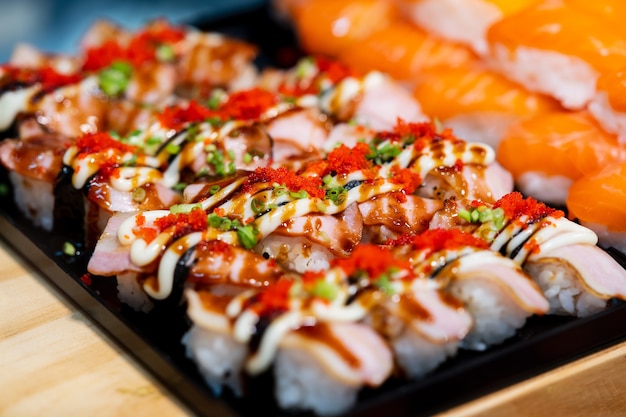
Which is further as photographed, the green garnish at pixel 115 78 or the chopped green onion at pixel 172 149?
the green garnish at pixel 115 78

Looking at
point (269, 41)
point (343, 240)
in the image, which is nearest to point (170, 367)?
point (343, 240)

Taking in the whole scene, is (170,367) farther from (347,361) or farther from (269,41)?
(269,41)

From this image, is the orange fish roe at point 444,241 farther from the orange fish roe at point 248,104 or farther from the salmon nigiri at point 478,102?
the orange fish roe at point 248,104

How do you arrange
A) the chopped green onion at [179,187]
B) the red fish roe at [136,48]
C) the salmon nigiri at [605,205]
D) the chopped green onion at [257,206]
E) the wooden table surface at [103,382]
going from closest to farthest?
the wooden table surface at [103,382] → the chopped green onion at [257,206] → the salmon nigiri at [605,205] → the chopped green onion at [179,187] → the red fish roe at [136,48]

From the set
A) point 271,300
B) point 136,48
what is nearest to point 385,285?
point 271,300

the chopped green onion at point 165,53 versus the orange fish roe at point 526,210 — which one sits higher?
the orange fish roe at point 526,210

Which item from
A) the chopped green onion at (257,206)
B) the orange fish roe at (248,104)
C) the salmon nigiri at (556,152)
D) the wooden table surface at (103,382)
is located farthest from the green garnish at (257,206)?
the salmon nigiri at (556,152)
